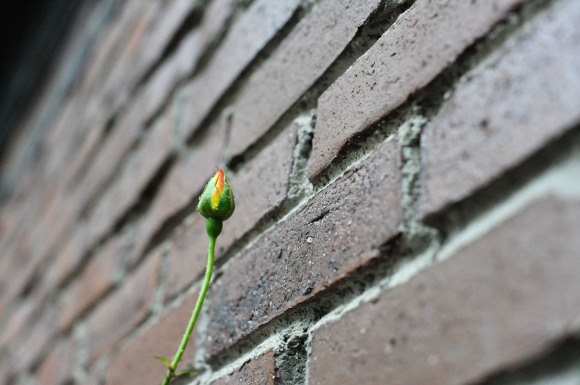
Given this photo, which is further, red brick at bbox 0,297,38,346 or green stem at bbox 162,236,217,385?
red brick at bbox 0,297,38,346

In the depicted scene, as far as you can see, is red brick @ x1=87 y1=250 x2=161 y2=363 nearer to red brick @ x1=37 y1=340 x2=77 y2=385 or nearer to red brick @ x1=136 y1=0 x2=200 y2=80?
red brick @ x1=37 y1=340 x2=77 y2=385

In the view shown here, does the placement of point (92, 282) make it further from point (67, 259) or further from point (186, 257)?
point (186, 257)

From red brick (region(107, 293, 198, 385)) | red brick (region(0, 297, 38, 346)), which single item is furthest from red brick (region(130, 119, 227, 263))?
red brick (region(0, 297, 38, 346))

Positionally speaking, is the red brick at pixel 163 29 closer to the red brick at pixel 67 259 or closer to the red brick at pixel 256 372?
the red brick at pixel 67 259

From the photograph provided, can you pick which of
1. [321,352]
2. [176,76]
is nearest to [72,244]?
[176,76]

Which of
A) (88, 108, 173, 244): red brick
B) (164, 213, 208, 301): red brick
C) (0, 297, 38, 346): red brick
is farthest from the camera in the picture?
(0, 297, 38, 346): red brick

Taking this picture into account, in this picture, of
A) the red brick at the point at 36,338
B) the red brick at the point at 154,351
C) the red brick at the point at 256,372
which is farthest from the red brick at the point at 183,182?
the red brick at the point at 36,338
